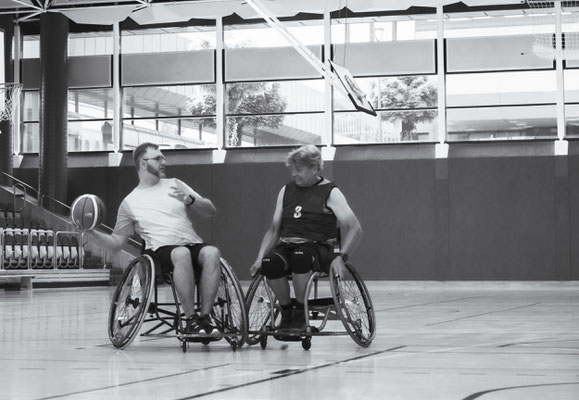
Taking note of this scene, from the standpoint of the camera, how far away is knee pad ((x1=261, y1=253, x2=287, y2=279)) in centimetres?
561

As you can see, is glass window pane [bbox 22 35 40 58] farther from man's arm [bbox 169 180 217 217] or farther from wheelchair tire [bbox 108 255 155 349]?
man's arm [bbox 169 180 217 217]

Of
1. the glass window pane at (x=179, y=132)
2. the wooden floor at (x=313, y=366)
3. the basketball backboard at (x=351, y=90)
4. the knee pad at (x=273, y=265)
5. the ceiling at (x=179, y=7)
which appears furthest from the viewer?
the glass window pane at (x=179, y=132)

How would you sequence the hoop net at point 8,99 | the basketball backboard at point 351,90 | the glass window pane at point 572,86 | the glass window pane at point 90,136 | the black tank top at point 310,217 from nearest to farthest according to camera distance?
the black tank top at point 310,217
the basketball backboard at point 351,90
the hoop net at point 8,99
the glass window pane at point 572,86
the glass window pane at point 90,136

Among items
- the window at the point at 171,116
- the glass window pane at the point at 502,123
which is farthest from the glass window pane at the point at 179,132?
the glass window pane at the point at 502,123

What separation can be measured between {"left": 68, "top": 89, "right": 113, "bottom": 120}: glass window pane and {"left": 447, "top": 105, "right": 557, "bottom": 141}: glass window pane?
772 cm

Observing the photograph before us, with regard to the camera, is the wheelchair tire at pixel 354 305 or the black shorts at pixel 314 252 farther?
the black shorts at pixel 314 252

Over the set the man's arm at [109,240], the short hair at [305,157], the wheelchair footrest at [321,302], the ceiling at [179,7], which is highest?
the ceiling at [179,7]

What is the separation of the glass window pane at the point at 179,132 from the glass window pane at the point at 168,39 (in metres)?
1.68

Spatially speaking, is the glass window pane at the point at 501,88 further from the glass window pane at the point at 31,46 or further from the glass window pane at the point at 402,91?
the glass window pane at the point at 31,46

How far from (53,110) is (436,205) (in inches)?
333

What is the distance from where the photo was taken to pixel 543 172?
2100 cm

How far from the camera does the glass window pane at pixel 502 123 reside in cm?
2128

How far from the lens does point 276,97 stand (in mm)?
22391

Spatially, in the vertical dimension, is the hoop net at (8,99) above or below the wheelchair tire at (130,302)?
above
